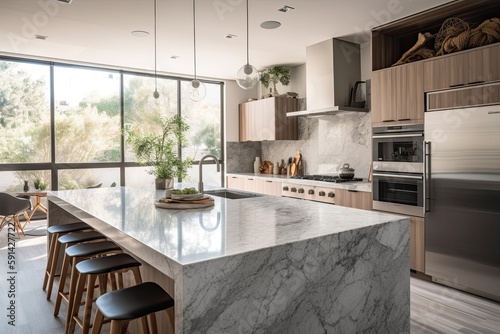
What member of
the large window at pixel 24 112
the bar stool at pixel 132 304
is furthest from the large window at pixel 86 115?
the bar stool at pixel 132 304

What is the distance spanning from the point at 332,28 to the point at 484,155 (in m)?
2.20

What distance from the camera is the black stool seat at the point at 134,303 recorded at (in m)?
1.56

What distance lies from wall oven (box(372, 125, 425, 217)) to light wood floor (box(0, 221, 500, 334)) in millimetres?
789

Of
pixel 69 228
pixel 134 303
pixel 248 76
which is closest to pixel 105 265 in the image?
pixel 134 303

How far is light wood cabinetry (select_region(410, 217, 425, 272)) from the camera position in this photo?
149 inches

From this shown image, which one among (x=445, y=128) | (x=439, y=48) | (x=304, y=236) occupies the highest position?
(x=439, y=48)

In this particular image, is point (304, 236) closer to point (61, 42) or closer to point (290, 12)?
point (290, 12)

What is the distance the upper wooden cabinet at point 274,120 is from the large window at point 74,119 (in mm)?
1317

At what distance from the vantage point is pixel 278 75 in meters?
6.31

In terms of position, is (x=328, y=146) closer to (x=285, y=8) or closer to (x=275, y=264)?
(x=285, y=8)

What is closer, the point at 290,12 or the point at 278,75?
the point at 290,12

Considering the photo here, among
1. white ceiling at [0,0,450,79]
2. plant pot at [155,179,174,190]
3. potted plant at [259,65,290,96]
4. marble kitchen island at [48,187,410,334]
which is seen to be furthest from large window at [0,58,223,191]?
marble kitchen island at [48,187,410,334]

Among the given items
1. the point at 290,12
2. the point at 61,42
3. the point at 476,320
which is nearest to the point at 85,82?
the point at 61,42

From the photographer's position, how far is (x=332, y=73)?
4969 mm
